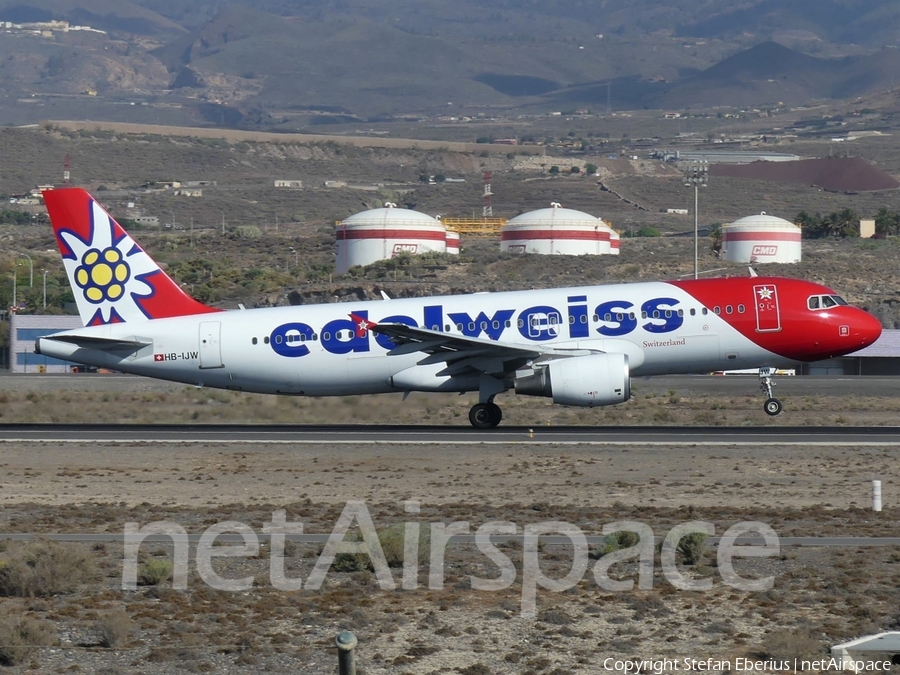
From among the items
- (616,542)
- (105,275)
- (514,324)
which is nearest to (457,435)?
(514,324)

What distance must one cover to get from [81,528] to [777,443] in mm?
18011

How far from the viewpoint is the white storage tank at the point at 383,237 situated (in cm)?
11856

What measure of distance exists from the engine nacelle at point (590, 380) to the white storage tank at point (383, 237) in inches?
3296

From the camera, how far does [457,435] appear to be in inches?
1407

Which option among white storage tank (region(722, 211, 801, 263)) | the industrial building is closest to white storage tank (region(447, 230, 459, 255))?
white storage tank (region(722, 211, 801, 263))

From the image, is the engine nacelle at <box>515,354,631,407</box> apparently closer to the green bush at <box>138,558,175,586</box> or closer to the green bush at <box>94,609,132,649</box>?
the green bush at <box>138,558,175,586</box>

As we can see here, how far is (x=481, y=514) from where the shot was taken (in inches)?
929

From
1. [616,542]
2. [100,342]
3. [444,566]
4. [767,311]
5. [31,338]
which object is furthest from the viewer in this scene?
[31,338]

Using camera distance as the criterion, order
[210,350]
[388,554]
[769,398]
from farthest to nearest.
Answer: [210,350] < [769,398] < [388,554]

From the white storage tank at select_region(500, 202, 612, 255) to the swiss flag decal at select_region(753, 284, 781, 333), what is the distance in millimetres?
85774

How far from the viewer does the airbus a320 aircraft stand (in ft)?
118

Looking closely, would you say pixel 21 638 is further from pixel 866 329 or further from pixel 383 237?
pixel 383 237

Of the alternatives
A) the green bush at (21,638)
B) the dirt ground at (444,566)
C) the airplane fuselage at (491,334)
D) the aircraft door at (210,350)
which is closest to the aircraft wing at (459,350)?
the airplane fuselage at (491,334)

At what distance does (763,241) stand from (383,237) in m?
33.9
